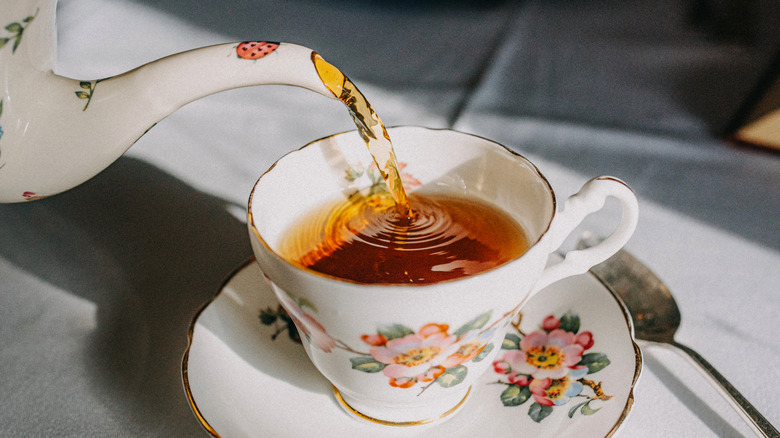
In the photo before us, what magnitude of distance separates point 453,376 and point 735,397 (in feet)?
1.01

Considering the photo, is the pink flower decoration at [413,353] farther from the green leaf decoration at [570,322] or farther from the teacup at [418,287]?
the green leaf decoration at [570,322]

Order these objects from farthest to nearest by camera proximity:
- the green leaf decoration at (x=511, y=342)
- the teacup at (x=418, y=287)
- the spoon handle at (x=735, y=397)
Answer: the green leaf decoration at (x=511, y=342) < the spoon handle at (x=735, y=397) < the teacup at (x=418, y=287)

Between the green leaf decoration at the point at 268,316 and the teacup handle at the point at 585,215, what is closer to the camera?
the teacup handle at the point at 585,215

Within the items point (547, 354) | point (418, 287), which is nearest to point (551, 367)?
point (547, 354)

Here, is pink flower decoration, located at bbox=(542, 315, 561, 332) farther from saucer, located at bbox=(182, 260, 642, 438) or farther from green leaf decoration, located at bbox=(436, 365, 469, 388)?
green leaf decoration, located at bbox=(436, 365, 469, 388)

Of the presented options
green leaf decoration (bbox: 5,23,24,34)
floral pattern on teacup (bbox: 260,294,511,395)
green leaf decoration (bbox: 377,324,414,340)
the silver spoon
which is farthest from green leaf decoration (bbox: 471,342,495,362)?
green leaf decoration (bbox: 5,23,24,34)

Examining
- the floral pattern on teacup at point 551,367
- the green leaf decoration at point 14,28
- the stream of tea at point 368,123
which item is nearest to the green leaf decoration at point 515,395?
the floral pattern on teacup at point 551,367

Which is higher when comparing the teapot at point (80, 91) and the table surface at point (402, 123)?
the teapot at point (80, 91)

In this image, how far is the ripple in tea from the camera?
579 mm

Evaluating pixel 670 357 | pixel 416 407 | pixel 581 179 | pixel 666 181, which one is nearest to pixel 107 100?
pixel 416 407

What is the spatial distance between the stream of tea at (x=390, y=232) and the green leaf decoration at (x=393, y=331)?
0.11 m

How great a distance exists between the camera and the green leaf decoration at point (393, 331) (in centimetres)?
44

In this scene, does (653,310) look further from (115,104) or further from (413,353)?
(115,104)

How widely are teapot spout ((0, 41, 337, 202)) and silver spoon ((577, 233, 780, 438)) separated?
449 mm
